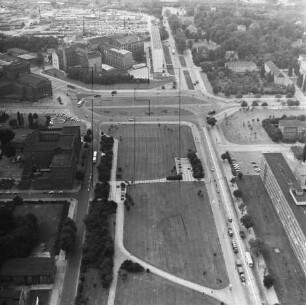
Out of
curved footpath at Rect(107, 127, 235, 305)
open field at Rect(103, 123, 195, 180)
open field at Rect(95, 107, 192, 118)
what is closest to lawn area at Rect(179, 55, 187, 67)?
open field at Rect(95, 107, 192, 118)

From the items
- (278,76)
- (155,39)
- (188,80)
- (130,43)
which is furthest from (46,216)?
(155,39)

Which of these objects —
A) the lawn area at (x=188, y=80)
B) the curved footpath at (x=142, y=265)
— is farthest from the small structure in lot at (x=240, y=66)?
the curved footpath at (x=142, y=265)

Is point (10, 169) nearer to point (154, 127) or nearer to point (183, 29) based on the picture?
point (154, 127)

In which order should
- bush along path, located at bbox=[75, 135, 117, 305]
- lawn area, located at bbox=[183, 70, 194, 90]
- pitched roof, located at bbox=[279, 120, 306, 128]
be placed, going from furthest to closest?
1. lawn area, located at bbox=[183, 70, 194, 90]
2. pitched roof, located at bbox=[279, 120, 306, 128]
3. bush along path, located at bbox=[75, 135, 117, 305]

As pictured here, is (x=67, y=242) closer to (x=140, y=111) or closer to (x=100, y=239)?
(x=100, y=239)

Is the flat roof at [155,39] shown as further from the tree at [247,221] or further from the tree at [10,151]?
the tree at [247,221]

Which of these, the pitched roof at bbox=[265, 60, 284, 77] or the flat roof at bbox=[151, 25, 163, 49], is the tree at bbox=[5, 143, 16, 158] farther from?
the pitched roof at bbox=[265, 60, 284, 77]
